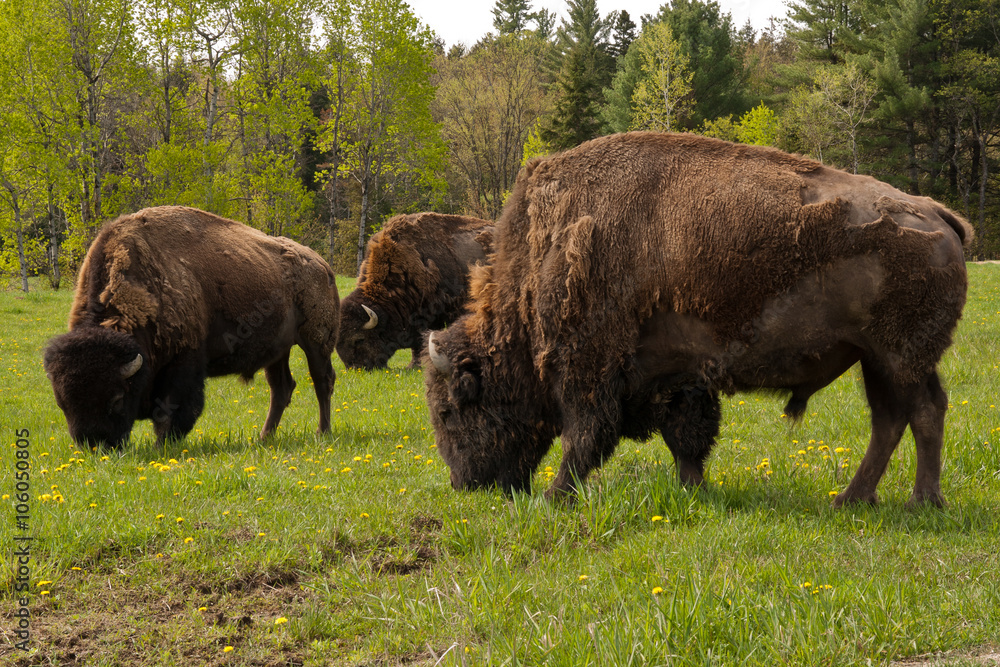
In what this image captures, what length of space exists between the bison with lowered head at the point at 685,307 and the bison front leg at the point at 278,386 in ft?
14.2

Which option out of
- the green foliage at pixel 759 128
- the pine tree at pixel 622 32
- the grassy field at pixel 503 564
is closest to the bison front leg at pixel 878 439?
A: the grassy field at pixel 503 564

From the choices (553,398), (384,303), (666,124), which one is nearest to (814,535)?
(553,398)

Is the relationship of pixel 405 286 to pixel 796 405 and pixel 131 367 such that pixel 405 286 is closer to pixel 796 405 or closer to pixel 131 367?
pixel 131 367

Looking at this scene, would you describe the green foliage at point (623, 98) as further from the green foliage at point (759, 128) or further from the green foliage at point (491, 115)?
the green foliage at point (759, 128)

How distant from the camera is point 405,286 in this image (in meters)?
13.8

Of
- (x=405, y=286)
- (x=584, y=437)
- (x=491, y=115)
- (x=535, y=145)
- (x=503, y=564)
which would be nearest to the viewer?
(x=503, y=564)

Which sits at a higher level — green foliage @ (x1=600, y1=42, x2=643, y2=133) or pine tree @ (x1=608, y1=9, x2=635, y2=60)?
pine tree @ (x1=608, y1=9, x2=635, y2=60)

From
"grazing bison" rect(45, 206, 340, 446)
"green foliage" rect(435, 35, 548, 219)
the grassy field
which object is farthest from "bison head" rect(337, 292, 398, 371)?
"green foliage" rect(435, 35, 548, 219)

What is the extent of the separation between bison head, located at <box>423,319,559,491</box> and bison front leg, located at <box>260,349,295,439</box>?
14.3 ft

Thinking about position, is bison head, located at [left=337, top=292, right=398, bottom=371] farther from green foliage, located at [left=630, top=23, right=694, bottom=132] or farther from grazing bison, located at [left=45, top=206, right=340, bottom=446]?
green foliage, located at [left=630, top=23, right=694, bottom=132]

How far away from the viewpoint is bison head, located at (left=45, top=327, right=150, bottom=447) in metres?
6.64

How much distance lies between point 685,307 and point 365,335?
9.87m

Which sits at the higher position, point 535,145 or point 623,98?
point 623,98

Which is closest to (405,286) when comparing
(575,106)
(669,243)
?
(669,243)
